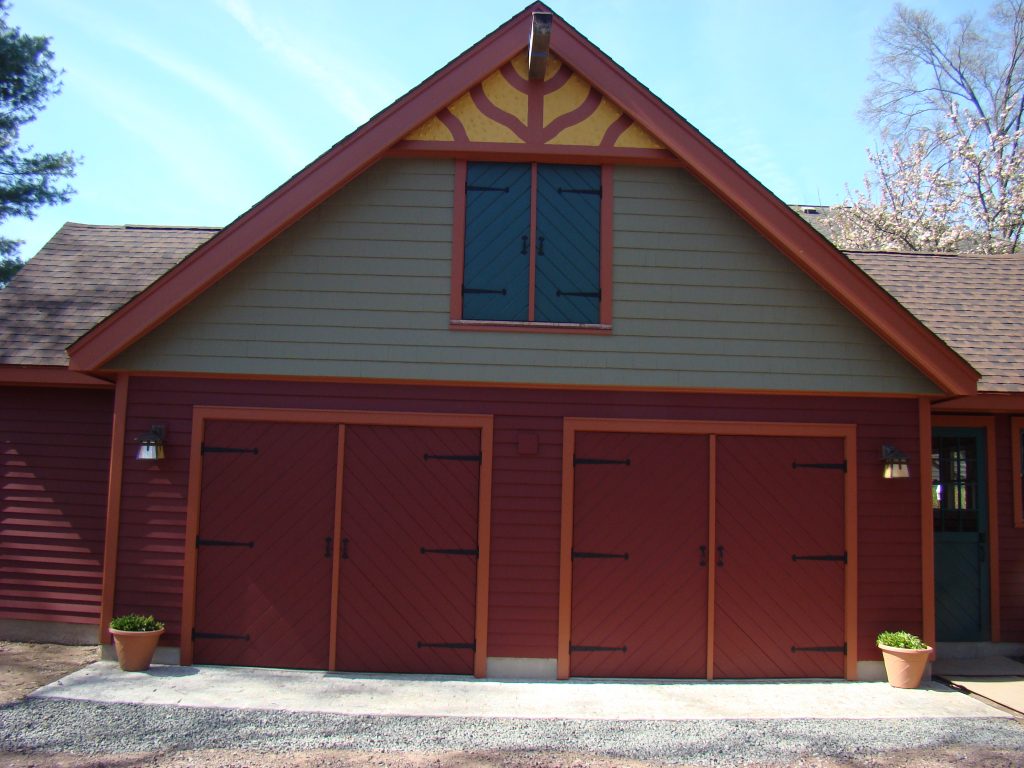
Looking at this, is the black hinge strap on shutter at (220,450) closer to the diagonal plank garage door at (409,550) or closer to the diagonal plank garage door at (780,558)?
the diagonal plank garage door at (409,550)

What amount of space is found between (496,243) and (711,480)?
2934 millimetres

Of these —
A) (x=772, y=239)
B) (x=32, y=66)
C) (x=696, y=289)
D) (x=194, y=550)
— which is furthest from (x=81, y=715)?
(x=32, y=66)

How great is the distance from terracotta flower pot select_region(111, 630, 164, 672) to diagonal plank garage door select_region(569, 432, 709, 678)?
12.0ft

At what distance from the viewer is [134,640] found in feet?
24.4

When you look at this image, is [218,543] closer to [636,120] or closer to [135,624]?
[135,624]

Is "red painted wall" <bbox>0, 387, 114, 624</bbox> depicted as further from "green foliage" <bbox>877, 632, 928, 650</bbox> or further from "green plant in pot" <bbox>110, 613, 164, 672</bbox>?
"green foliage" <bbox>877, 632, 928, 650</bbox>

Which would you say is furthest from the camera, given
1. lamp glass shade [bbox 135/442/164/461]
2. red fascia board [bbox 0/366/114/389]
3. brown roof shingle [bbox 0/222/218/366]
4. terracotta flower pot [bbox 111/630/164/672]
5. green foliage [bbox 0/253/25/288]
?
green foliage [bbox 0/253/25/288]

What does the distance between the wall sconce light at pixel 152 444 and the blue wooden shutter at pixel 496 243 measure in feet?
9.65

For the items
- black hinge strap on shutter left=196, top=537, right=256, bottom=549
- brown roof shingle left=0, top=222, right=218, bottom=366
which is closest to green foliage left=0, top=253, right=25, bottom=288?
brown roof shingle left=0, top=222, right=218, bottom=366

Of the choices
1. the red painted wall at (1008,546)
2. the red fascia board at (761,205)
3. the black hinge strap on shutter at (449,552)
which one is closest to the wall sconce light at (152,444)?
the black hinge strap on shutter at (449,552)

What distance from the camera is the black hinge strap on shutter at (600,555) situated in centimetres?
790

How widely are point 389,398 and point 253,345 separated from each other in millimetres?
1317

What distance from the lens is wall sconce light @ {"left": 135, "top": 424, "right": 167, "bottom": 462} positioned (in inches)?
305

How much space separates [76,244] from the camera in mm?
11266
